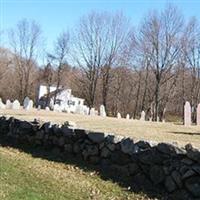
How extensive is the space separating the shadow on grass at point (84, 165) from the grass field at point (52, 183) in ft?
0.50

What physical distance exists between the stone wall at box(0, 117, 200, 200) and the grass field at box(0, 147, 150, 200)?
1.69 ft

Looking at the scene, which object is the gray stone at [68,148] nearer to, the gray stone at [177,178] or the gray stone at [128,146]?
the gray stone at [128,146]

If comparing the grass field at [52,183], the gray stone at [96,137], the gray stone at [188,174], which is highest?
the gray stone at [96,137]

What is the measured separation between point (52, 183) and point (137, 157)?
5.82ft

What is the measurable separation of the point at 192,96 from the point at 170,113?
1359 cm

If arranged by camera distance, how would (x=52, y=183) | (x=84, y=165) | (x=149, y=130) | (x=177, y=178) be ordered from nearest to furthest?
(x=177, y=178) < (x=52, y=183) < (x=84, y=165) < (x=149, y=130)

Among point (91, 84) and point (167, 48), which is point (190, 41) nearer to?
point (167, 48)

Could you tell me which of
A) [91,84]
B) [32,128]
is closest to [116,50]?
[91,84]

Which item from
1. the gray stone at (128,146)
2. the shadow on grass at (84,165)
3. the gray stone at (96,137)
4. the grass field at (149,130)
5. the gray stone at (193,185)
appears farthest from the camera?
the grass field at (149,130)

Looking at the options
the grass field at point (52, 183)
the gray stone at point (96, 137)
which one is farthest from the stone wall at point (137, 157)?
the grass field at point (52, 183)

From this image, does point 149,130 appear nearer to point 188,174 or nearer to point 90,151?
point 90,151

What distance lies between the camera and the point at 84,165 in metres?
10.9

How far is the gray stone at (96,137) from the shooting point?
35.9ft

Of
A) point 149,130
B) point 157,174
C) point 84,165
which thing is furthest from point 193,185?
point 149,130
